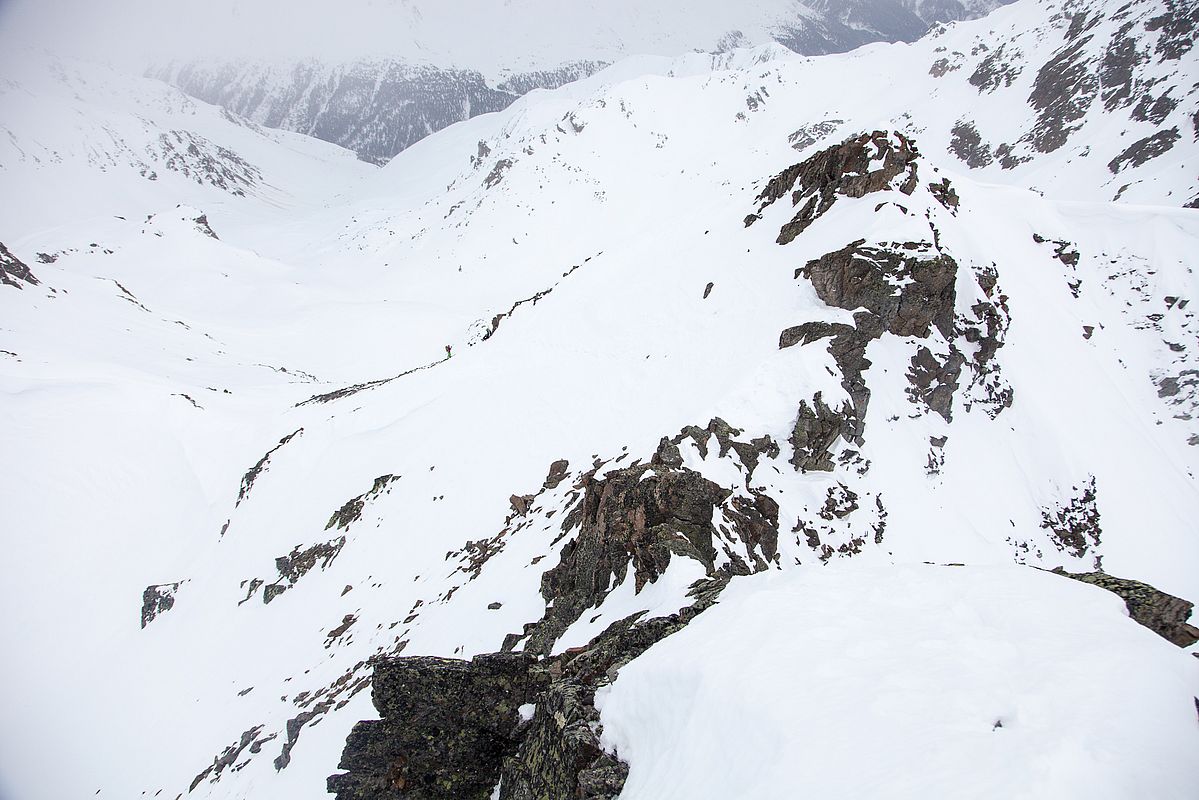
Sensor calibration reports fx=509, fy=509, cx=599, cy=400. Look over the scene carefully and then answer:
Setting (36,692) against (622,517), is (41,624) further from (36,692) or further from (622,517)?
(622,517)

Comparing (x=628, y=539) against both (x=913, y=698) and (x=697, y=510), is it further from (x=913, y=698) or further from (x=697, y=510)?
(x=913, y=698)

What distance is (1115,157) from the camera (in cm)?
4778

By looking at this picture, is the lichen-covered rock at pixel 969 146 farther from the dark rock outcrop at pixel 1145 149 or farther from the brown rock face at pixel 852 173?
the brown rock face at pixel 852 173

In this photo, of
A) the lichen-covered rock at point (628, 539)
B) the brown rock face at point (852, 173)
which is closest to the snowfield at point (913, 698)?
the lichen-covered rock at point (628, 539)

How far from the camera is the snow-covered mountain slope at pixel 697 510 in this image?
5.25 meters

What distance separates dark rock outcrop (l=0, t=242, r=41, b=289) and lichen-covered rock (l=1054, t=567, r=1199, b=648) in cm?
6088

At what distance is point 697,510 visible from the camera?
40.3 feet

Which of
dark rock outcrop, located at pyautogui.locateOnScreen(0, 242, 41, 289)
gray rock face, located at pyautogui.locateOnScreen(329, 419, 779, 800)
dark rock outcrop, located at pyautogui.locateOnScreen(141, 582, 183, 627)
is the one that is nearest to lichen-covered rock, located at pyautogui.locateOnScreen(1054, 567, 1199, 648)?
gray rock face, located at pyautogui.locateOnScreen(329, 419, 779, 800)

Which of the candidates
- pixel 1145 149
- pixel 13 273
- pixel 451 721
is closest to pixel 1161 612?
pixel 451 721

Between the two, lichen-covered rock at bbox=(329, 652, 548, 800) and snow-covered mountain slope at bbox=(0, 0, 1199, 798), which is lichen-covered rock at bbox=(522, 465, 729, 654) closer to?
snow-covered mountain slope at bbox=(0, 0, 1199, 798)

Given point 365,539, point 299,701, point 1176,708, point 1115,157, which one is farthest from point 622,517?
point 1115,157

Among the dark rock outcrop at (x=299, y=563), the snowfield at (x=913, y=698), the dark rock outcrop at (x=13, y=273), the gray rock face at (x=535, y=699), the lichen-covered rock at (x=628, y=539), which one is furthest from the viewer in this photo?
the dark rock outcrop at (x=13, y=273)

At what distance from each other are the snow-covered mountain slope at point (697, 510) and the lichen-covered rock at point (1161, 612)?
0.04 meters

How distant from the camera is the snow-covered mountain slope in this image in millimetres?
5250
